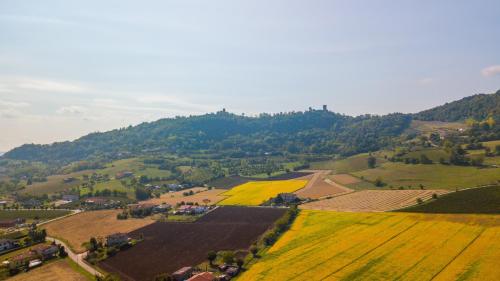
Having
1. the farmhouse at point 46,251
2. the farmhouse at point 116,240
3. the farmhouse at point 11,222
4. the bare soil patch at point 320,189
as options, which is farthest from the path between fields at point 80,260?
the bare soil patch at point 320,189

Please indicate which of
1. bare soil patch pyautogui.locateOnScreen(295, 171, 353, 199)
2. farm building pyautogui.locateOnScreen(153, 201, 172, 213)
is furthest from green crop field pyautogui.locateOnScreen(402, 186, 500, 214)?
farm building pyautogui.locateOnScreen(153, 201, 172, 213)

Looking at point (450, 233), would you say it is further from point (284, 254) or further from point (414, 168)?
point (414, 168)

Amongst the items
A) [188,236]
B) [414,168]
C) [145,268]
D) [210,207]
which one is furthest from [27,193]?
[414,168]

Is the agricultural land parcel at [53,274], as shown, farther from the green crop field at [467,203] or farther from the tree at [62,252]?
the green crop field at [467,203]

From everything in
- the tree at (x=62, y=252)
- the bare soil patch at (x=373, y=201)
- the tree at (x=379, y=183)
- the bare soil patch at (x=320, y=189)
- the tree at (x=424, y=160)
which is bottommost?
the tree at (x=62, y=252)

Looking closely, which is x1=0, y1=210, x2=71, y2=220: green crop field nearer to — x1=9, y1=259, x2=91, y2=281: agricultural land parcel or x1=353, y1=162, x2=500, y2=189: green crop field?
x1=9, y1=259, x2=91, y2=281: agricultural land parcel
